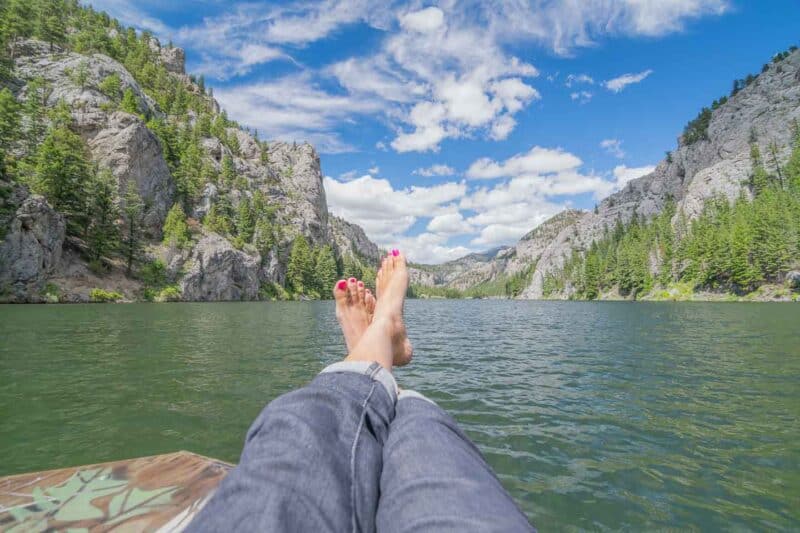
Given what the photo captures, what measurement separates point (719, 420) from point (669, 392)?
5.38 feet

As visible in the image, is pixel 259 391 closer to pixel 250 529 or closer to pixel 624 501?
pixel 624 501

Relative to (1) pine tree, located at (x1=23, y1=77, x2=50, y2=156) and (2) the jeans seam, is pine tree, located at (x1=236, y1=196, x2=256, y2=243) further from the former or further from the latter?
(2) the jeans seam

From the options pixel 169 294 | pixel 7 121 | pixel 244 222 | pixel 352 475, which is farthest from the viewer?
pixel 244 222

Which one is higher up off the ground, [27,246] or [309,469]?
[27,246]

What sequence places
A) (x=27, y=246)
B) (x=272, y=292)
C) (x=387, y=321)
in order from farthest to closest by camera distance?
(x=272, y=292)
(x=27, y=246)
(x=387, y=321)

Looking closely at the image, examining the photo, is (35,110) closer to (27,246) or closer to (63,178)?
(63,178)

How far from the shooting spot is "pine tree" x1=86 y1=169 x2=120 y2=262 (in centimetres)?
3912

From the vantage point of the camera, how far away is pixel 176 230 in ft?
168

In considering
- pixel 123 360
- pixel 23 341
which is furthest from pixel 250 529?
pixel 23 341

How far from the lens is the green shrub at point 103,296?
32.5m

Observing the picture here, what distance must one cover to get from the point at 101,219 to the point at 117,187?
30.7 feet

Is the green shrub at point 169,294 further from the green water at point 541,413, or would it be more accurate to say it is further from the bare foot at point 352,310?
the bare foot at point 352,310

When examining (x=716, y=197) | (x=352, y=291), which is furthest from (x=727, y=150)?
(x=352, y=291)

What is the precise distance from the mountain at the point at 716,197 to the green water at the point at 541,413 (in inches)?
2587
